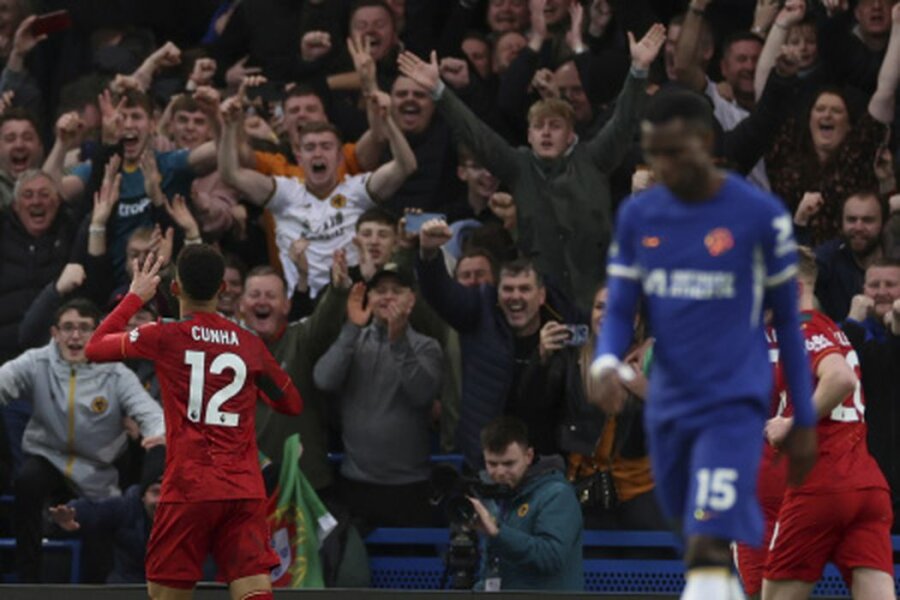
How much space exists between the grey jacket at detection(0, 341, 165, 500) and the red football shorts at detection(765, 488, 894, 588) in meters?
5.11

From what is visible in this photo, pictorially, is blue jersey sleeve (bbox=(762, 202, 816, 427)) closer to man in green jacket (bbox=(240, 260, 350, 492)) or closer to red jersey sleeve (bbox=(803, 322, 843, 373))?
red jersey sleeve (bbox=(803, 322, 843, 373))

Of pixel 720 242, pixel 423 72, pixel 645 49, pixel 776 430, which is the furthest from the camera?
pixel 423 72

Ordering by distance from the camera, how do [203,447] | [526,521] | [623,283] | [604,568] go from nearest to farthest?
[623,283] < [203,447] < [526,521] < [604,568]

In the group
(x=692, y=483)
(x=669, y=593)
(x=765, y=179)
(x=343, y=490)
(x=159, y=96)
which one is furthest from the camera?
(x=159, y=96)

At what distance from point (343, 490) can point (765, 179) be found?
11.8ft

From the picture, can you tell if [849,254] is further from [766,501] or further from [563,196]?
[766,501]

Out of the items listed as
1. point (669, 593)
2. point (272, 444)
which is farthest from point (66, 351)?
point (669, 593)

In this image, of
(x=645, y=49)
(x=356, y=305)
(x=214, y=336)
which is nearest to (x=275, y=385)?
(x=214, y=336)

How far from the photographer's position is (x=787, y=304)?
7684 millimetres

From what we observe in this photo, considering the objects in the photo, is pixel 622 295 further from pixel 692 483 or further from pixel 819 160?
pixel 819 160

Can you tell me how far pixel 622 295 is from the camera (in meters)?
7.75

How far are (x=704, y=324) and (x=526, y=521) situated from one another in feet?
16.4

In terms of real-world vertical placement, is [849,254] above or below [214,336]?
above

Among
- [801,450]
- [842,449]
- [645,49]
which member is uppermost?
[645,49]
